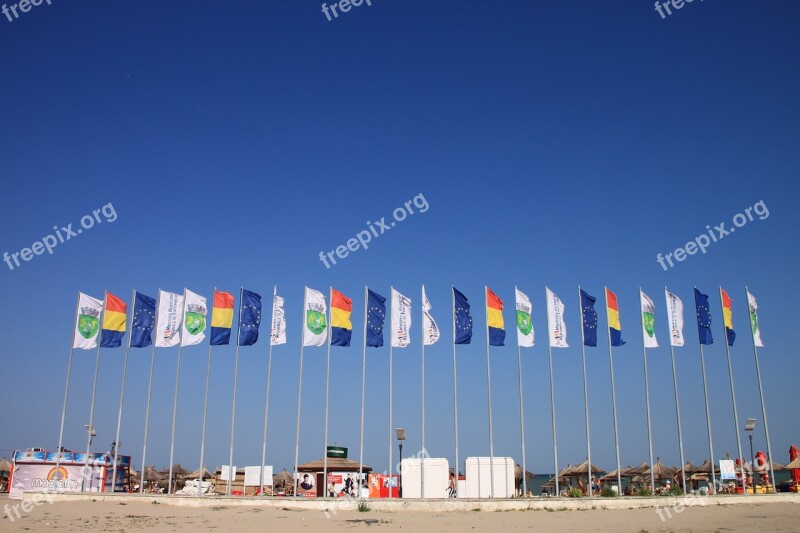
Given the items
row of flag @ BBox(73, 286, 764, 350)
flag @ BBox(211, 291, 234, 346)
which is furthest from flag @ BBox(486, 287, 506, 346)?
flag @ BBox(211, 291, 234, 346)

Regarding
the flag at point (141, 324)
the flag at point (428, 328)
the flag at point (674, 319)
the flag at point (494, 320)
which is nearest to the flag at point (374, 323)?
the flag at point (428, 328)

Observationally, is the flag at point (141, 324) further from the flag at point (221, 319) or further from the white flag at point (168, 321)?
the flag at point (221, 319)

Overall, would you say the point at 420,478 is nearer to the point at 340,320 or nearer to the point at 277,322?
the point at 340,320

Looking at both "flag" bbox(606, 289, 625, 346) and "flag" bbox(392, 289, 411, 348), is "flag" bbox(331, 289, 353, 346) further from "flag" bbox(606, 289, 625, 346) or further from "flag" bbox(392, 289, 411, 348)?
"flag" bbox(606, 289, 625, 346)

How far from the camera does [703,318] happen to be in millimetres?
37531

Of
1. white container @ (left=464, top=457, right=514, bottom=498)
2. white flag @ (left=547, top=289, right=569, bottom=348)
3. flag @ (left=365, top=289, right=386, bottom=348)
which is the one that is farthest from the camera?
white container @ (left=464, top=457, right=514, bottom=498)

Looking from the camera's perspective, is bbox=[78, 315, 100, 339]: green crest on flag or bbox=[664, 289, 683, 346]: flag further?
bbox=[664, 289, 683, 346]: flag

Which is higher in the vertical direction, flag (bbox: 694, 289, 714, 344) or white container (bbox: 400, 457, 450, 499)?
flag (bbox: 694, 289, 714, 344)

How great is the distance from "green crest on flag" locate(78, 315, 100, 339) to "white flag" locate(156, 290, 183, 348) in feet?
11.1

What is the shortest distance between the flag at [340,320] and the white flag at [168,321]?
26.5ft

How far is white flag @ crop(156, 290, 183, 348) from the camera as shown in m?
34.2

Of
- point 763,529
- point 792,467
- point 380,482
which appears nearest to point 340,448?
point 380,482

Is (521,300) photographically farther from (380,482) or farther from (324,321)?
(380,482)

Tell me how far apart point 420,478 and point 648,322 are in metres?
15.2
